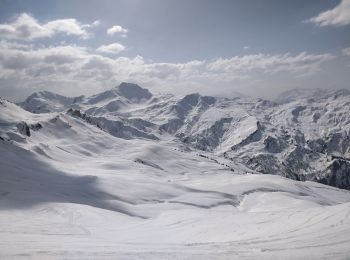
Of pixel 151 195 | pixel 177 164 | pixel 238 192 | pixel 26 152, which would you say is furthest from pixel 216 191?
pixel 177 164

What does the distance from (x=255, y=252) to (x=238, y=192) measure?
88109 millimetres

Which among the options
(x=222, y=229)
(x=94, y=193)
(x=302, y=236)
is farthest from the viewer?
(x=94, y=193)

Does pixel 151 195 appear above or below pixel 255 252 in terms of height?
below

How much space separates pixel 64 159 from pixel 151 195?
65427 millimetres

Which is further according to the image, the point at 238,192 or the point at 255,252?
the point at 238,192

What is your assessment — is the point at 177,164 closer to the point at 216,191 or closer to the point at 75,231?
the point at 216,191

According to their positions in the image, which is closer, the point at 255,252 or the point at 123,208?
the point at 255,252

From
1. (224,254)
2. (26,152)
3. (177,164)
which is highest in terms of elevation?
(224,254)

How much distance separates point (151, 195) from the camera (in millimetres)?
80000

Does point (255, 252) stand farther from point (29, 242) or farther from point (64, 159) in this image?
point (64, 159)

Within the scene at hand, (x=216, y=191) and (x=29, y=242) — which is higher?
(x=29, y=242)

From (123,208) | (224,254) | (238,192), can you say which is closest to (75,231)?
(224,254)

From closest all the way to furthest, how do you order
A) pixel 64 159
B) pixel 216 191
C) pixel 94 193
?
pixel 94 193
pixel 216 191
pixel 64 159

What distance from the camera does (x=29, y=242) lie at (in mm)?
21203
